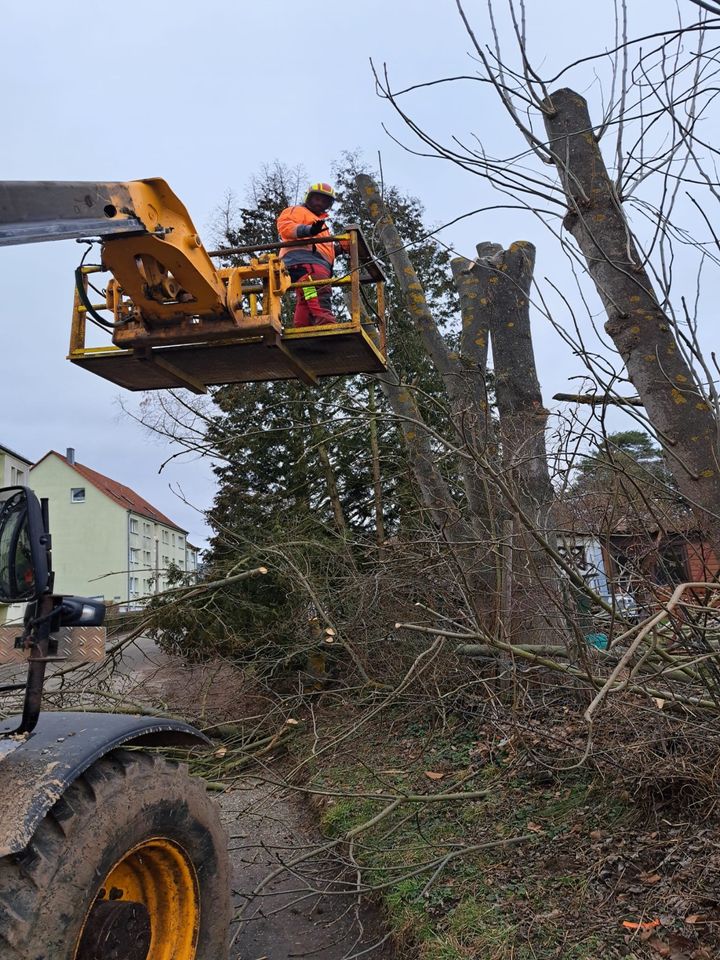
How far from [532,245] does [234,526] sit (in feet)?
19.2

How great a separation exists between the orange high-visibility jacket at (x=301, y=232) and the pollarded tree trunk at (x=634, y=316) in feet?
12.0

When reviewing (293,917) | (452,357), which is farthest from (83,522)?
(293,917)

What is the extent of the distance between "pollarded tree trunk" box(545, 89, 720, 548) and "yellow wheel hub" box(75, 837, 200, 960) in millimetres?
2452

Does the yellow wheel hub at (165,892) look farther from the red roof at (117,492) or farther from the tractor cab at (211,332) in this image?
the red roof at (117,492)

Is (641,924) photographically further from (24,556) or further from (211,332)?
(211,332)

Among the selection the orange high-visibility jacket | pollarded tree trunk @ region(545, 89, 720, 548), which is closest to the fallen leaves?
pollarded tree trunk @ region(545, 89, 720, 548)

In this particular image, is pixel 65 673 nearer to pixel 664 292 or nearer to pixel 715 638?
pixel 715 638

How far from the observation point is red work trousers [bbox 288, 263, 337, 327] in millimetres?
7203

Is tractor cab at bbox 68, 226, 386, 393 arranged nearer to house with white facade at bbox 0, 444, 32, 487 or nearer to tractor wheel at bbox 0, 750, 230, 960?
house with white facade at bbox 0, 444, 32, 487

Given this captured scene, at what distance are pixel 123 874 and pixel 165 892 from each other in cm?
19

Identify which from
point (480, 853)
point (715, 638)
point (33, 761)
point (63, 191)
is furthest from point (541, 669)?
point (63, 191)

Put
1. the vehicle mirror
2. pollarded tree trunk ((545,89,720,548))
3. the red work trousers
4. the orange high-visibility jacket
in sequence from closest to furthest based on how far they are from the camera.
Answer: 1. the vehicle mirror
2. pollarded tree trunk ((545,89,720,548))
3. the orange high-visibility jacket
4. the red work trousers

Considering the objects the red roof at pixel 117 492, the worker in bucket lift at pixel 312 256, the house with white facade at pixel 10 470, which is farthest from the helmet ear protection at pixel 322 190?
→ the red roof at pixel 117 492

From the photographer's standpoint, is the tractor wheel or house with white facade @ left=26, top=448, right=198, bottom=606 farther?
house with white facade @ left=26, top=448, right=198, bottom=606
